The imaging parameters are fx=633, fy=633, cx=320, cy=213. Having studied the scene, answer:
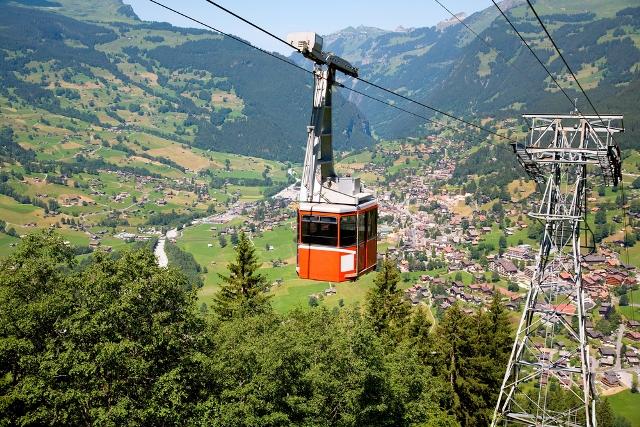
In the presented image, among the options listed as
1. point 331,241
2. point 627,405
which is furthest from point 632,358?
point 331,241

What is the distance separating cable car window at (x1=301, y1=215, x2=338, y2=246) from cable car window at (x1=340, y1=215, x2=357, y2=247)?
0.16m

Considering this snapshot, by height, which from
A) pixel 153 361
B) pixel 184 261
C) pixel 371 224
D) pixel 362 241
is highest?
pixel 371 224

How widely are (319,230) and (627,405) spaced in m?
56.4

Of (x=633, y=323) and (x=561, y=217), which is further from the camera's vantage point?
(x=633, y=323)

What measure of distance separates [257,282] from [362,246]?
18146 mm

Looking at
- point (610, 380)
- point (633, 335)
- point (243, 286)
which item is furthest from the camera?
point (633, 335)

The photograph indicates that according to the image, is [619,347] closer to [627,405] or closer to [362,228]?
[627,405]

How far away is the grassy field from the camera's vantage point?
57.6 m

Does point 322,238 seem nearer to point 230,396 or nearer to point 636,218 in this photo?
point 230,396

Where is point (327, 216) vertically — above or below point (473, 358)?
above

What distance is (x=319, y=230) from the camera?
1656 centimetres

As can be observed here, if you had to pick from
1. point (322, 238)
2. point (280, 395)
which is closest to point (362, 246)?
point (322, 238)

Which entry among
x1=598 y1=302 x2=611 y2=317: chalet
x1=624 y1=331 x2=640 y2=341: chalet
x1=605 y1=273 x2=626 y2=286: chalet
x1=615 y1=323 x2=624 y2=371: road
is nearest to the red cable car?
x1=615 y1=323 x2=624 y2=371: road

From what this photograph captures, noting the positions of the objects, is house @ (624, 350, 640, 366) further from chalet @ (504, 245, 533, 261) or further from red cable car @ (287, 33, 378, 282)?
red cable car @ (287, 33, 378, 282)
